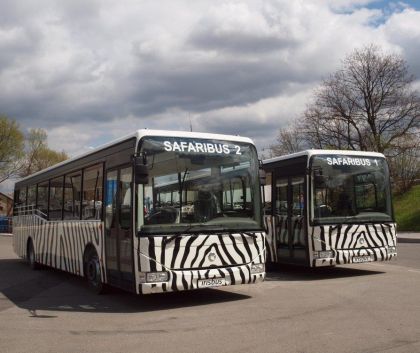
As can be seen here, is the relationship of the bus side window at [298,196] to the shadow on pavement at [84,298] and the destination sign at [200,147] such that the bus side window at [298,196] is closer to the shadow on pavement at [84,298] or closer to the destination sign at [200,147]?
the shadow on pavement at [84,298]

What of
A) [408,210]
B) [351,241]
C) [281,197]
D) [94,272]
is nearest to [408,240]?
[408,210]

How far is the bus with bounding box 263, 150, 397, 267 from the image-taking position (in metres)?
12.2

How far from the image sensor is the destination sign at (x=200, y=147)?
927 centimetres

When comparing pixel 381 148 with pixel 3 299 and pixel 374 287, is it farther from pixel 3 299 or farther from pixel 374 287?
pixel 3 299

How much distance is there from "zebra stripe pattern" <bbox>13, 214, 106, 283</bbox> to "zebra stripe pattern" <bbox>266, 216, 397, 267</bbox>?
454cm

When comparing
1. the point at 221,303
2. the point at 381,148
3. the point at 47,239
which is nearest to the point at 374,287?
the point at 221,303

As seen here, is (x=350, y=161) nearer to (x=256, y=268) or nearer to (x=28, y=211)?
(x=256, y=268)

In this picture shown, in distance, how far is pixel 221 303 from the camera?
374 inches

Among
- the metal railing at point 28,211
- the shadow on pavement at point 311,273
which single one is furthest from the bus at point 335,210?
the metal railing at point 28,211

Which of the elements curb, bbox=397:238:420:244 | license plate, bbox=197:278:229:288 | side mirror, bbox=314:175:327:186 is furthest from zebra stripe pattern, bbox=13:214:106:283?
curb, bbox=397:238:420:244

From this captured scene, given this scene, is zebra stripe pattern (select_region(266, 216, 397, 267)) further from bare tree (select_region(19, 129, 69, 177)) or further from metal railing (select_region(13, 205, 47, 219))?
bare tree (select_region(19, 129, 69, 177))

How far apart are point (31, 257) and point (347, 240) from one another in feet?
30.6

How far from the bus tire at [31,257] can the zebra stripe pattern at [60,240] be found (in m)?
0.23

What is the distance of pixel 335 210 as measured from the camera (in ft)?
40.9
